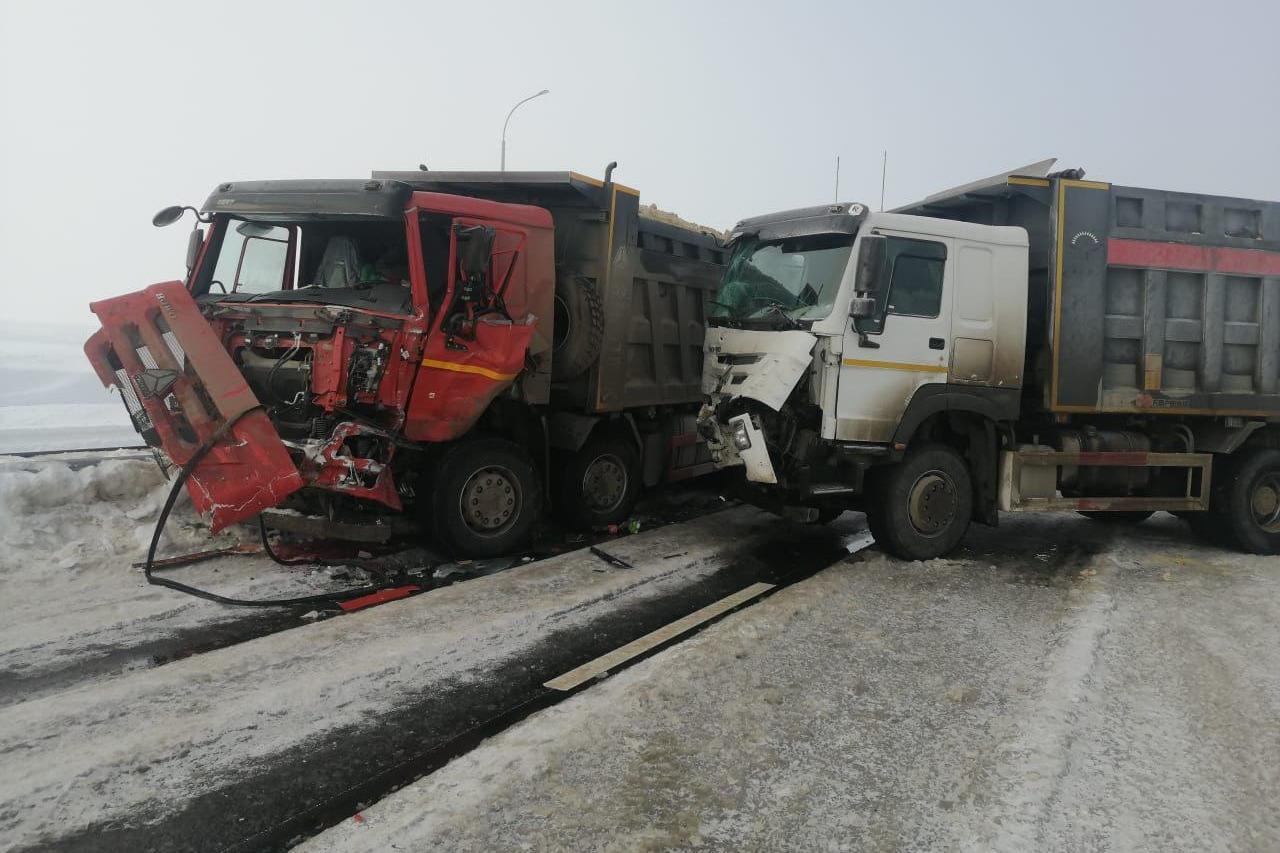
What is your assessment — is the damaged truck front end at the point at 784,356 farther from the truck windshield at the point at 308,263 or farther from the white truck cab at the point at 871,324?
the truck windshield at the point at 308,263

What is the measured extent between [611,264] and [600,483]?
2120 millimetres

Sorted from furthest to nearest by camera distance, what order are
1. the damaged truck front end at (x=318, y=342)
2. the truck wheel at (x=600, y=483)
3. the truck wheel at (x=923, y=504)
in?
the truck wheel at (x=600, y=483) → the truck wheel at (x=923, y=504) → the damaged truck front end at (x=318, y=342)

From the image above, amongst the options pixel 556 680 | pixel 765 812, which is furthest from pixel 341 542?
pixel 765 812

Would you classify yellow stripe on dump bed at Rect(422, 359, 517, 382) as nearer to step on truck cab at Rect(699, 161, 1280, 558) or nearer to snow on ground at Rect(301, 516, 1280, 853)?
step on truck cab at Rect(699, 161, 1280, 558)

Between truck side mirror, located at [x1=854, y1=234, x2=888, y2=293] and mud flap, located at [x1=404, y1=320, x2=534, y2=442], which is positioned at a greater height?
truck side mirror, located at [x1=854, y1=234, x2=888, y2=293]

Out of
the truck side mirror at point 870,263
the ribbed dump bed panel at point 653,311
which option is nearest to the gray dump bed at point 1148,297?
the truck side mirror at point 870,263

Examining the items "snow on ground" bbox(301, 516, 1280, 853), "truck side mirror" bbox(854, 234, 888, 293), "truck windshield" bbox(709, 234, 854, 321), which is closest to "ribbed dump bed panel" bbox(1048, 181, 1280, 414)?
"truck side mirror" bbox(854, 234, 888, 293)

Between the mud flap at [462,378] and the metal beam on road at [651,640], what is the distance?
2.35m

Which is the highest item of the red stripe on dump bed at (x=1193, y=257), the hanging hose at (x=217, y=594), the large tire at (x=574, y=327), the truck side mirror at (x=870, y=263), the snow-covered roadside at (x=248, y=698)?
the red stripe on dump bed at (x=1193, y=257)

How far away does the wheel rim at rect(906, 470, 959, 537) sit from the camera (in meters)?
6.83

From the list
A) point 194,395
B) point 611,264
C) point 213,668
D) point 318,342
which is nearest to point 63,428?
point 194,395

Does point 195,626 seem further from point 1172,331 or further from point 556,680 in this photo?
point 1172,331

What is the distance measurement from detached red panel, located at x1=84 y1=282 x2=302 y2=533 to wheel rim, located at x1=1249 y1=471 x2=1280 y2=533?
833 cm

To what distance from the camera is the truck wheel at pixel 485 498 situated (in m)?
6.48
